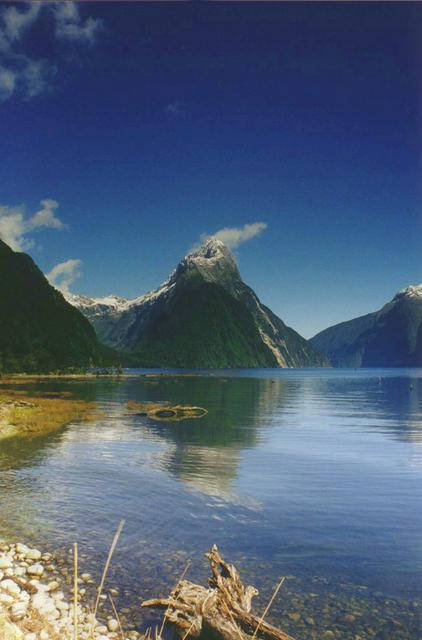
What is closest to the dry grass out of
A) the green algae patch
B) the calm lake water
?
the calm lake water

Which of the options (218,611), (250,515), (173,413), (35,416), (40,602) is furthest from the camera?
(173,413)

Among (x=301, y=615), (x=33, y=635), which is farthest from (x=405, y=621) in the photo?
(x=33, y=635)

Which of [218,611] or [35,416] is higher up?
[218,611]

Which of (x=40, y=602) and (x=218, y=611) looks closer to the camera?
(x=218, y=611)

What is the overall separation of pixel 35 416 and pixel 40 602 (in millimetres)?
44018

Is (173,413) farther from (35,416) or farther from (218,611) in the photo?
(218,611)

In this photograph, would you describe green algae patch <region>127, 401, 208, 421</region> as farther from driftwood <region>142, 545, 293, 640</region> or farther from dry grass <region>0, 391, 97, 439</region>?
driftwood <region>142, 545, 293, 640</region>

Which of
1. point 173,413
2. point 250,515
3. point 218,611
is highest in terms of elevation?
point 218,611

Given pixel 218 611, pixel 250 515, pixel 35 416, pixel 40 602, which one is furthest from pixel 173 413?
pixel 218 611

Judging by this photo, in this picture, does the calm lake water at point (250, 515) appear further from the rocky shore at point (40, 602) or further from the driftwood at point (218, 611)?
the driftwood at point (218, 611)

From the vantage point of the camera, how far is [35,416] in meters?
53.2

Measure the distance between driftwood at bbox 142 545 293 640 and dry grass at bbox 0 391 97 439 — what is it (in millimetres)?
32953

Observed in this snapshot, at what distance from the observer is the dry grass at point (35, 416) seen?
43781 mm

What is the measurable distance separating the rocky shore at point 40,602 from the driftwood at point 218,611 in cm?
105
